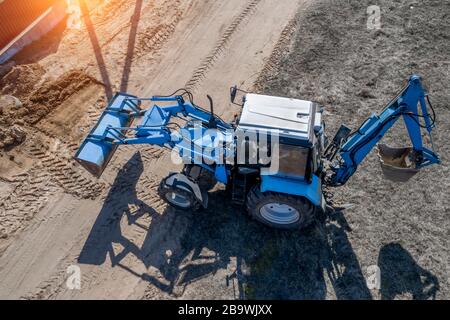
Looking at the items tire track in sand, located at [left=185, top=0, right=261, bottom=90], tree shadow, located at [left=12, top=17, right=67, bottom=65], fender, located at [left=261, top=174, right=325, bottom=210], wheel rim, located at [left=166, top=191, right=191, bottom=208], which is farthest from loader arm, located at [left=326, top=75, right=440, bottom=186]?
tree shadow, located at [left=12, top=17, right=67, bottom=65]

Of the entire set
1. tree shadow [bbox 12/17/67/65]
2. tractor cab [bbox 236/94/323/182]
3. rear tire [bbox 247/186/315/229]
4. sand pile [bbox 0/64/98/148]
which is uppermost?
tree shadow [bbox 12/17/67/65]

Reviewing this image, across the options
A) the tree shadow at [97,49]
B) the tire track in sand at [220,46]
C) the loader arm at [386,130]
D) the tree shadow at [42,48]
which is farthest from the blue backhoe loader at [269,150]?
the tree shadow at [42,48]


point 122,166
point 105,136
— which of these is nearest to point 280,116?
point 105,136

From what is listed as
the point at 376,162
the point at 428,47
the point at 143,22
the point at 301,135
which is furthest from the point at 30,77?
the point at 428,47

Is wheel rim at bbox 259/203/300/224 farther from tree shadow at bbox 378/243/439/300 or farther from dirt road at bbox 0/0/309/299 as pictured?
tree shadow at bbox 378/243/439/300

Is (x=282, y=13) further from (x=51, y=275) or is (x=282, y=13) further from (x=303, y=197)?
(x=51, y=275)

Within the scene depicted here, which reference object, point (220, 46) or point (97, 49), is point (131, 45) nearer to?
point (97, 49)
